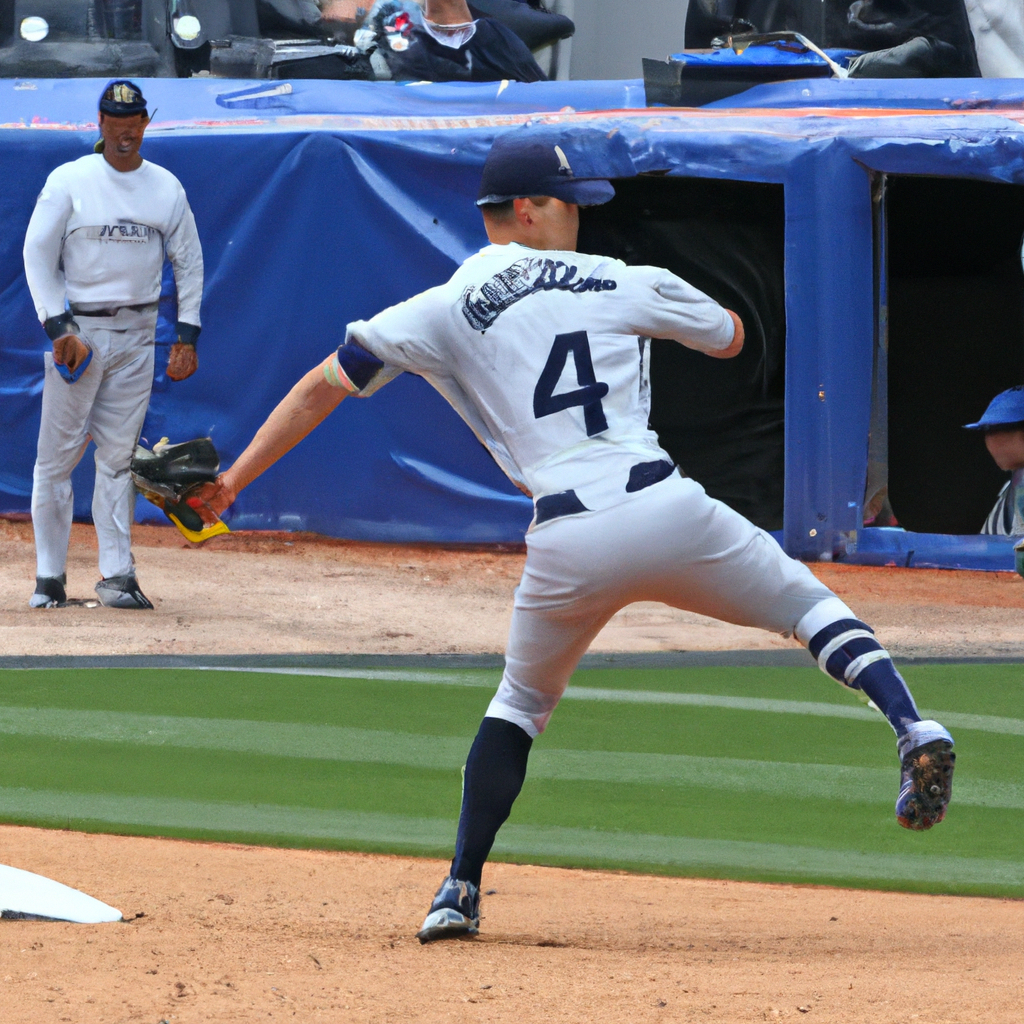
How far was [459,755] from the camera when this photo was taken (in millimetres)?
5539

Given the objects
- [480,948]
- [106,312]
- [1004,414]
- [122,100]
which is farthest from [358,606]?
[480,948]

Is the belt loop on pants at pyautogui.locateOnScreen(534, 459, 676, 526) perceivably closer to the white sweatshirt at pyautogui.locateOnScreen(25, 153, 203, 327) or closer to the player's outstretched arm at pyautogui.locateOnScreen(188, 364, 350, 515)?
the player's outstretched arm at pyautogui.locateOnScreen(188, 364, 350, 515)

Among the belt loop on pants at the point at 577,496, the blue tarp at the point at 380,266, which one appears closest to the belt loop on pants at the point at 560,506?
the belt loop on pants at the point at 577,496

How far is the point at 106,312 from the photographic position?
790 centimetres

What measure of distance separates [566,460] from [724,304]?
7487 millimetres

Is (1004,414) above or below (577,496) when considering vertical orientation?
below

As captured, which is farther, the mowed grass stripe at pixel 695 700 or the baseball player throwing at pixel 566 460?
the mowed grass stripe at pixel 695 700

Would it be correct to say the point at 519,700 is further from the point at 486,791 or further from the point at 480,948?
the point at 480,948

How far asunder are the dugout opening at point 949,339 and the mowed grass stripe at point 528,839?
734 cm

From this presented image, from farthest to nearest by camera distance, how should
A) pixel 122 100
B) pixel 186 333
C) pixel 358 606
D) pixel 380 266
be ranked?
pixel 380 266 < pixel 358 606 < pixel 186 333 < pixel 122 100

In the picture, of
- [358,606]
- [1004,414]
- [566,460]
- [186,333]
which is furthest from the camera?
[358,606]

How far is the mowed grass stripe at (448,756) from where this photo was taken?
518 centimetres

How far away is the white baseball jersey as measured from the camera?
3420 mm

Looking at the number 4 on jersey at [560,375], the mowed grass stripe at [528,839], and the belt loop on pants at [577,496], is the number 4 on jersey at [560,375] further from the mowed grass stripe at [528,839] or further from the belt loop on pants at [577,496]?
the mowed grass stripe at [528,839]
